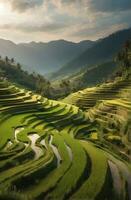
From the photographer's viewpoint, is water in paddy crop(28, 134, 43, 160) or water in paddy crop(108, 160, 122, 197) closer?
water in paddy crop(108, 160, 122, 197)

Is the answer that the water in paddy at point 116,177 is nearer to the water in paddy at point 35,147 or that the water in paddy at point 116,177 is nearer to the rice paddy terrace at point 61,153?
the rice paddy terrace at point 61,153

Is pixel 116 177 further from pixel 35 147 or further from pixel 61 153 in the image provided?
pixel 35 147

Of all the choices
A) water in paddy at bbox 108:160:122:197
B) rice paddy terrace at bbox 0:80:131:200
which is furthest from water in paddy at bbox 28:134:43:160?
water in paddy at bbox 108:160:122:197

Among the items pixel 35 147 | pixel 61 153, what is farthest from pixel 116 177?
pixel 35 147

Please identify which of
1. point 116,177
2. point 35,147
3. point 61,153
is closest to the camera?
point 116,177

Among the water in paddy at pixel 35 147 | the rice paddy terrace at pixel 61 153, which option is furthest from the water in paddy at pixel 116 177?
the water in paddy at pixel 35 147

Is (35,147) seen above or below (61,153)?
below

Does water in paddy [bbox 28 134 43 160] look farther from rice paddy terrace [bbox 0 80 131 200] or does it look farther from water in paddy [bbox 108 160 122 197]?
water in paddy [bbox 108 160 122 197]

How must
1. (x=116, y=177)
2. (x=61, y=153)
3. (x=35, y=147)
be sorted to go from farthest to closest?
1. (x=35, y=147)
2. (x=61, y=153)
3. (x=116, y=177)
